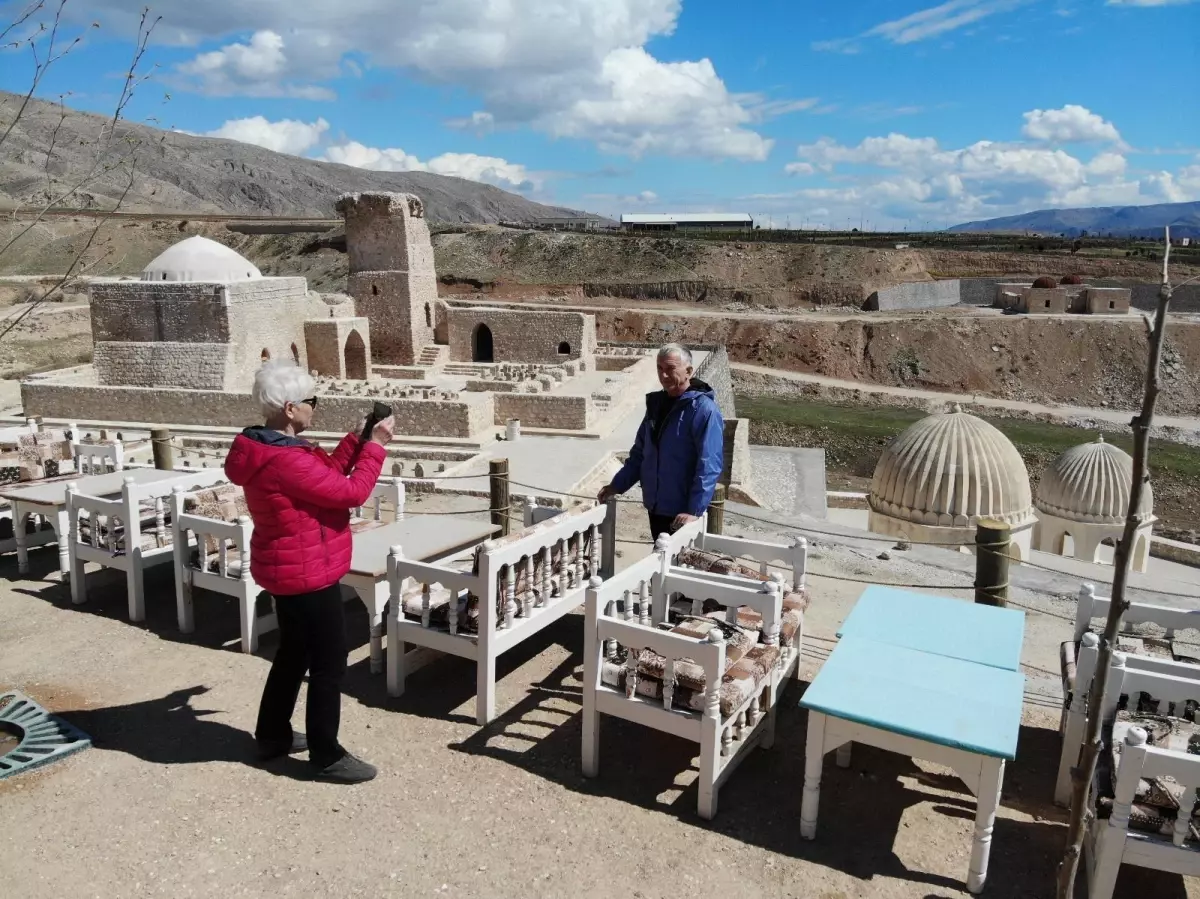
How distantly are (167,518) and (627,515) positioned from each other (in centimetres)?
444

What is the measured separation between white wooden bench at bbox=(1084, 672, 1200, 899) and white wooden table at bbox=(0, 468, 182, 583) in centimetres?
576

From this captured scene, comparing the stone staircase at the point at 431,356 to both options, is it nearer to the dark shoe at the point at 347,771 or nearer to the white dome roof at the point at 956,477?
the white dome roof at the point at 956,477

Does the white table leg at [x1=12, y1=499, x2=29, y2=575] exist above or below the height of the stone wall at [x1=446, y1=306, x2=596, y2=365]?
below

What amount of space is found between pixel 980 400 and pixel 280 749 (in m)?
33.8

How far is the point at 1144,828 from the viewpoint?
9.85 feet

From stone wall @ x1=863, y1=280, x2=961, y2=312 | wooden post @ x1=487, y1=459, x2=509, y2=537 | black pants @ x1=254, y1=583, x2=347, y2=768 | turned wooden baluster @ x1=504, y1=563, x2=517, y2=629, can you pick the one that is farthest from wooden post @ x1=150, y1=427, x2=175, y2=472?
stone wall @ x1=863, y1=280, x2=961, y2=312

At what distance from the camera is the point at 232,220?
6975 centimetres

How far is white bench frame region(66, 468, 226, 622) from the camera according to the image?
5.52 meters

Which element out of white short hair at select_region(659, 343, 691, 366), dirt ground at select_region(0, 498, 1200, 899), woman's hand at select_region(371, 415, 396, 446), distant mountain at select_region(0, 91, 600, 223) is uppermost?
distant mountain at select_region(0, 91, 600, 223)

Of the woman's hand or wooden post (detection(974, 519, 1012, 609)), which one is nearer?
the woman's hand

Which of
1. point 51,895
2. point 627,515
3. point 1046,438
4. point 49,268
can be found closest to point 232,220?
point 49,268

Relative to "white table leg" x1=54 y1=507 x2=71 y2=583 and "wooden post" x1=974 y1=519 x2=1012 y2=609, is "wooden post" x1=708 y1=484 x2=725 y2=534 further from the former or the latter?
"white table leg" x1=54 y1=507 x2=71 y2=583

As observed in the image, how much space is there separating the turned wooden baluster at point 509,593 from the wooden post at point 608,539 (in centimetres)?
98

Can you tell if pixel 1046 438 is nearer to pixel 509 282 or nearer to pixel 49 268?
pixel 509 282
